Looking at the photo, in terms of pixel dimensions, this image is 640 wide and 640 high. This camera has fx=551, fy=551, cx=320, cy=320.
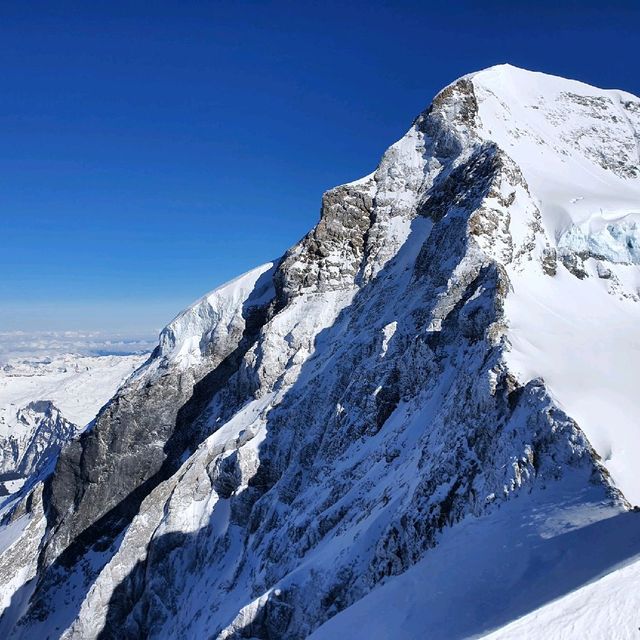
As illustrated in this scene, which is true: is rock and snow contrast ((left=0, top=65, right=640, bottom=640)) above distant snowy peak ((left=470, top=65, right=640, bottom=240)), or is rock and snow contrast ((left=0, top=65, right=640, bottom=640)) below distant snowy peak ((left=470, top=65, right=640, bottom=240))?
below

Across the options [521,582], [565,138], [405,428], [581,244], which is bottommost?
[521,582]

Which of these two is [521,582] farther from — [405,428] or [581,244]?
[581,244]

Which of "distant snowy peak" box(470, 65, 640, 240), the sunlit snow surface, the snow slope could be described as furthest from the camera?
"distant snowy peak" box(470, 65, 640, 240)

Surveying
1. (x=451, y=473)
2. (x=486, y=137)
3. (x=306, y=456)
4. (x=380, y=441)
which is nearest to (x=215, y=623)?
(x=306, y=456)

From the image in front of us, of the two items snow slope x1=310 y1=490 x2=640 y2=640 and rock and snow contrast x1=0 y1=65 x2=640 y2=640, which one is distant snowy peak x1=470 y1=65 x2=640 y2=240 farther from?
snow slope x1=310 y1=490 x2=640 y2=640

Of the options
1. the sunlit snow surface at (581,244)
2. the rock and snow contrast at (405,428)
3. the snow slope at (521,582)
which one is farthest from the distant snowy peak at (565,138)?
the snow slope at (521,582)

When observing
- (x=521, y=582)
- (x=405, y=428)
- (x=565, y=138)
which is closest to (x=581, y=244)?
(x=405, y=428)

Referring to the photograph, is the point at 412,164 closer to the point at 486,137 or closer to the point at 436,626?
the point at 486,137

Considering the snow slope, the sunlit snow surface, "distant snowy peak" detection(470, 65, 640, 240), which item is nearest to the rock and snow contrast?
the snow slope

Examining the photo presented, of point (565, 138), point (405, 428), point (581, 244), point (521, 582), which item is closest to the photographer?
point (521, 582)
